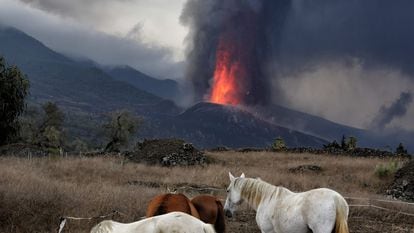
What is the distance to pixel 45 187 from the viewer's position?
13047 millimetres

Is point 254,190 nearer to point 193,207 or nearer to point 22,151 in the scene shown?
point 193,207

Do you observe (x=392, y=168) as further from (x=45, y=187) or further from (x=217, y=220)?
→ (x=45, y=187)

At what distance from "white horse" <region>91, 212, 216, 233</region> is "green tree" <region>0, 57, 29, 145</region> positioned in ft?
107

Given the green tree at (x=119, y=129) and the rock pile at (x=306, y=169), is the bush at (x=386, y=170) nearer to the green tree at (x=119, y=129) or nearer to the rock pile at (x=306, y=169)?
the rock pile at (x=306, y=169)

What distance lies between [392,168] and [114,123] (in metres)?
37.1

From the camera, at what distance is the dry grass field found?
36.7ft

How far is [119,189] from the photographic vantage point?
605 inches

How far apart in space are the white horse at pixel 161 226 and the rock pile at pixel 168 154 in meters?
24.2

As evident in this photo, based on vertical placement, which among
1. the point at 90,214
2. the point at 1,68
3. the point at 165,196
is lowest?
the point at 90,214

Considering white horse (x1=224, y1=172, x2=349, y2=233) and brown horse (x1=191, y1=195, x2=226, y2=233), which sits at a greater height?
white horse (x1=224, y1=172, x2=349, y2=233)

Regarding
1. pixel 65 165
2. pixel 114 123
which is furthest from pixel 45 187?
pixel 114 123

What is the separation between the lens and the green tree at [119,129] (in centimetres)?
5488

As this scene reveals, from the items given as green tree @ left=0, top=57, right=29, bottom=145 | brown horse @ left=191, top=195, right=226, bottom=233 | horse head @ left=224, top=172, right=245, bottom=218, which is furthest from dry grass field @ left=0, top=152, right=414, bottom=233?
green tree @ left=0, top=57, right=29, bottom=145

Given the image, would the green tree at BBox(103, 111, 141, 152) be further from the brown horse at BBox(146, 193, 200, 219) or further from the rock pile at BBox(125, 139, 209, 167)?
the brown horse at BBox(146, 193, 200, 219)
